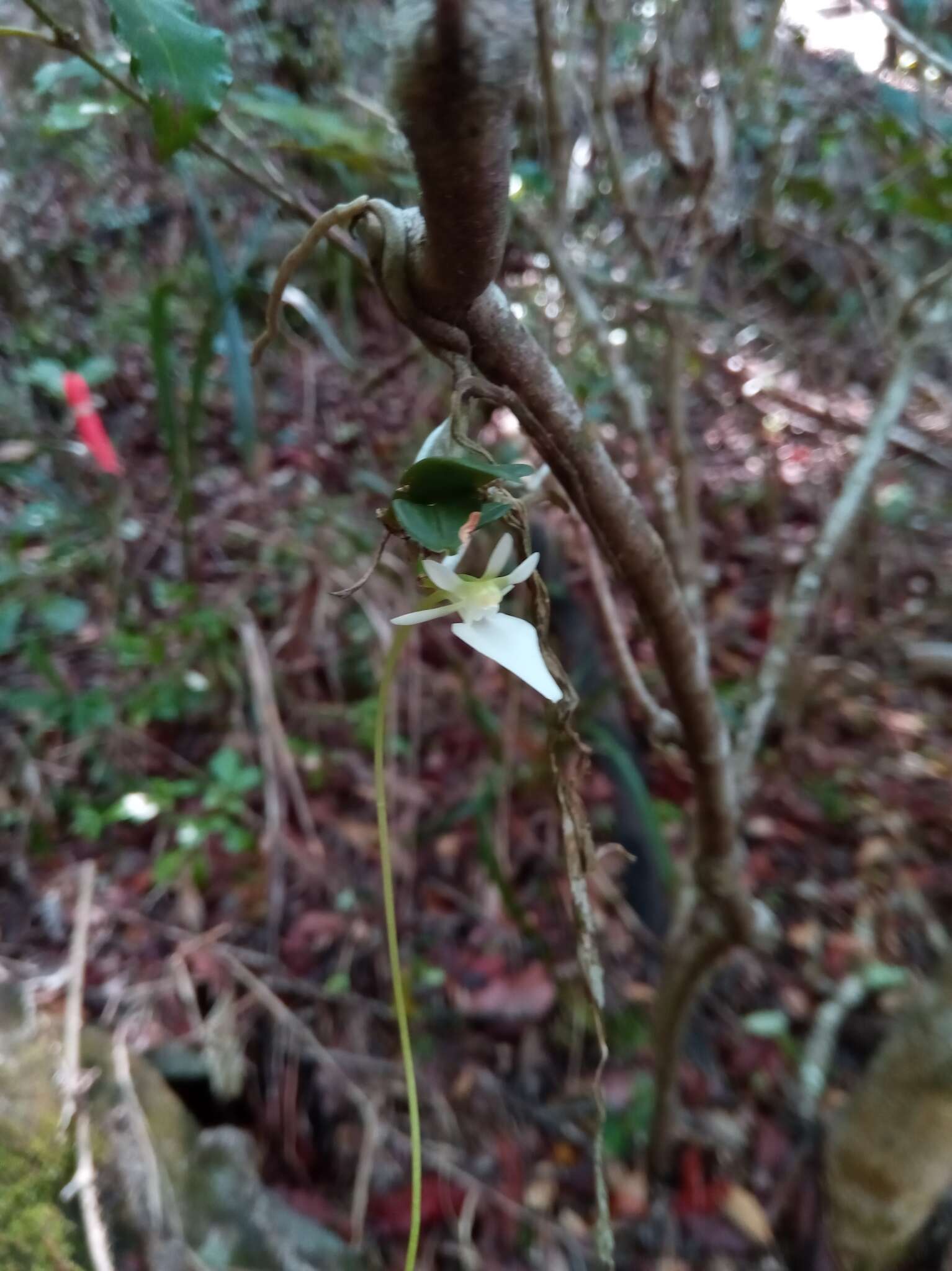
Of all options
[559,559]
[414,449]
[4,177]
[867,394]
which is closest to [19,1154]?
[559,559]

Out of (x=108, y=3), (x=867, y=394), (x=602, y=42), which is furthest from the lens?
(x=867, y=394)

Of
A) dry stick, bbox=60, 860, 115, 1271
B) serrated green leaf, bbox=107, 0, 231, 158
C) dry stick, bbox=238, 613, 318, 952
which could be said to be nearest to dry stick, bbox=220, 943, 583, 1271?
dry stick, bbox=238, 613, 318, 952

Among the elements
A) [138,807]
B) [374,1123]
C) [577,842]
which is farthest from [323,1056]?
[577,842]

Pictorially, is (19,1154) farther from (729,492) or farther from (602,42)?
(729,492)

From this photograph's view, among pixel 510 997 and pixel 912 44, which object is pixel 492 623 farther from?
pixel 510 997

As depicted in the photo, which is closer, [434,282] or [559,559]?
[434,282]

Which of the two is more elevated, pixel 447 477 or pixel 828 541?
pixel 828 541

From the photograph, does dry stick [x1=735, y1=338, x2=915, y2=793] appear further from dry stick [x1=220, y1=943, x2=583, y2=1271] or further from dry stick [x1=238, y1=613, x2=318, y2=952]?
dry stick [x1=238, y1=613, x2=318, y2=952]
